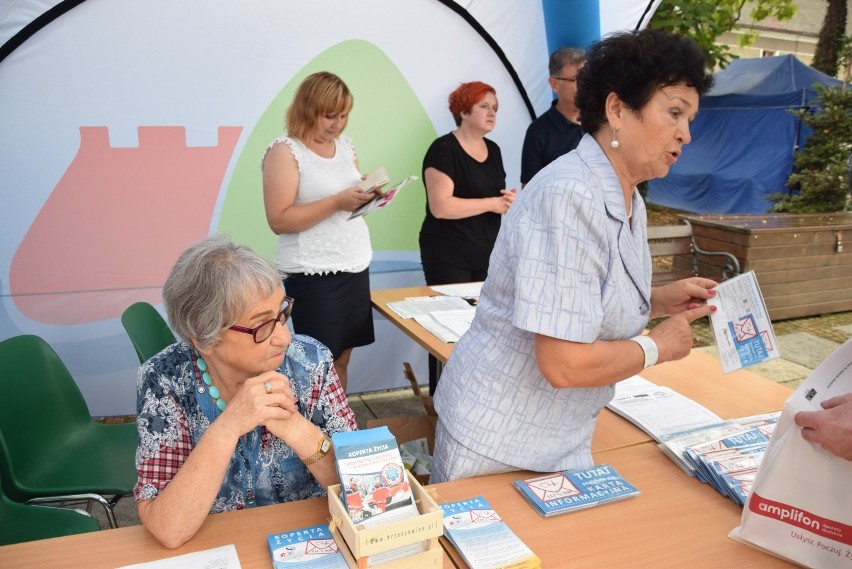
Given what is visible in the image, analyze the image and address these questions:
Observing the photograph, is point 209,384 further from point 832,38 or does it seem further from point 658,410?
point 832,38

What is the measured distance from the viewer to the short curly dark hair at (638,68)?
1.39 metres

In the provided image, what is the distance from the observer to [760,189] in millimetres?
10664

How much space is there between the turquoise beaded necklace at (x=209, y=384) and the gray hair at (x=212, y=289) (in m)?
0.09

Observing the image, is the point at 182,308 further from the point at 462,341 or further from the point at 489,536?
the point at 489,536

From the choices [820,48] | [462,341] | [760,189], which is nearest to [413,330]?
[462,341]

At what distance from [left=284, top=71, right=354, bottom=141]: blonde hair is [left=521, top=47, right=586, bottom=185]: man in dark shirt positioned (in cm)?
112

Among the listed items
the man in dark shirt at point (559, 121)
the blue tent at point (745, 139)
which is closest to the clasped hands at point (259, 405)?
the man in dark shirt at point (559, 121)

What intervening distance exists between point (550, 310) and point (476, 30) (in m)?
3.13

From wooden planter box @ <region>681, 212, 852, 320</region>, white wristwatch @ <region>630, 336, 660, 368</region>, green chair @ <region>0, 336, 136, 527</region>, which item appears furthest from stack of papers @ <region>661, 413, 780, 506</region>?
wooden planter box @ <region>681, 212, 852, 320</region>

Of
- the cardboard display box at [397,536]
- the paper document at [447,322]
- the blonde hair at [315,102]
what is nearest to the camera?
the cardboard display box at [397,536]

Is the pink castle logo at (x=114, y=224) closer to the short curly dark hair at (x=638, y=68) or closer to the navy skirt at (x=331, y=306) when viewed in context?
the navy skirt at (x=331, y=306)

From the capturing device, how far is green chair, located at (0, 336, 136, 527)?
6.91 ft

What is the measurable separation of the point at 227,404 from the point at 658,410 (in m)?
1.31

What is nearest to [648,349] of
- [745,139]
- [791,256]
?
[791,256]
